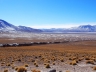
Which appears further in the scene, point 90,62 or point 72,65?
point 90,62

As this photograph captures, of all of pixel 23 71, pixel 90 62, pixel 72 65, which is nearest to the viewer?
pixel 23 71

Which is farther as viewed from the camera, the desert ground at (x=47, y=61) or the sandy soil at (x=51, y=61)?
the sandy soil at (x=51, y=61)

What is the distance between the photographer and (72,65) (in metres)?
26.1

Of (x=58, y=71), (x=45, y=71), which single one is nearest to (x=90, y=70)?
(x=58, y=71)

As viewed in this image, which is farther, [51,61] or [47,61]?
[51,61]

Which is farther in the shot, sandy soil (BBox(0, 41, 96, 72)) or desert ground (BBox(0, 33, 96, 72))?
sandy soil (BBox(0, 41, 96, 72))

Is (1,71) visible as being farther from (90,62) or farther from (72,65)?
(90,62)

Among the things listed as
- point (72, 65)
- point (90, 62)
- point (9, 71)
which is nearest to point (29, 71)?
point (9, 71)

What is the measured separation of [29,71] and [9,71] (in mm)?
2315

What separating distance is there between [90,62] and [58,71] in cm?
814

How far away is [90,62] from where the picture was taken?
2803cm

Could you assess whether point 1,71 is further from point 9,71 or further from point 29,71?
point 29,71

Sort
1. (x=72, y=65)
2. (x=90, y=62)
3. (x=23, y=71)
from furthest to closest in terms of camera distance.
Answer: (x=90, y=62), (x=72, y=65), (x=23, y=71)

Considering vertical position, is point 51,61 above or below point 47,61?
below
